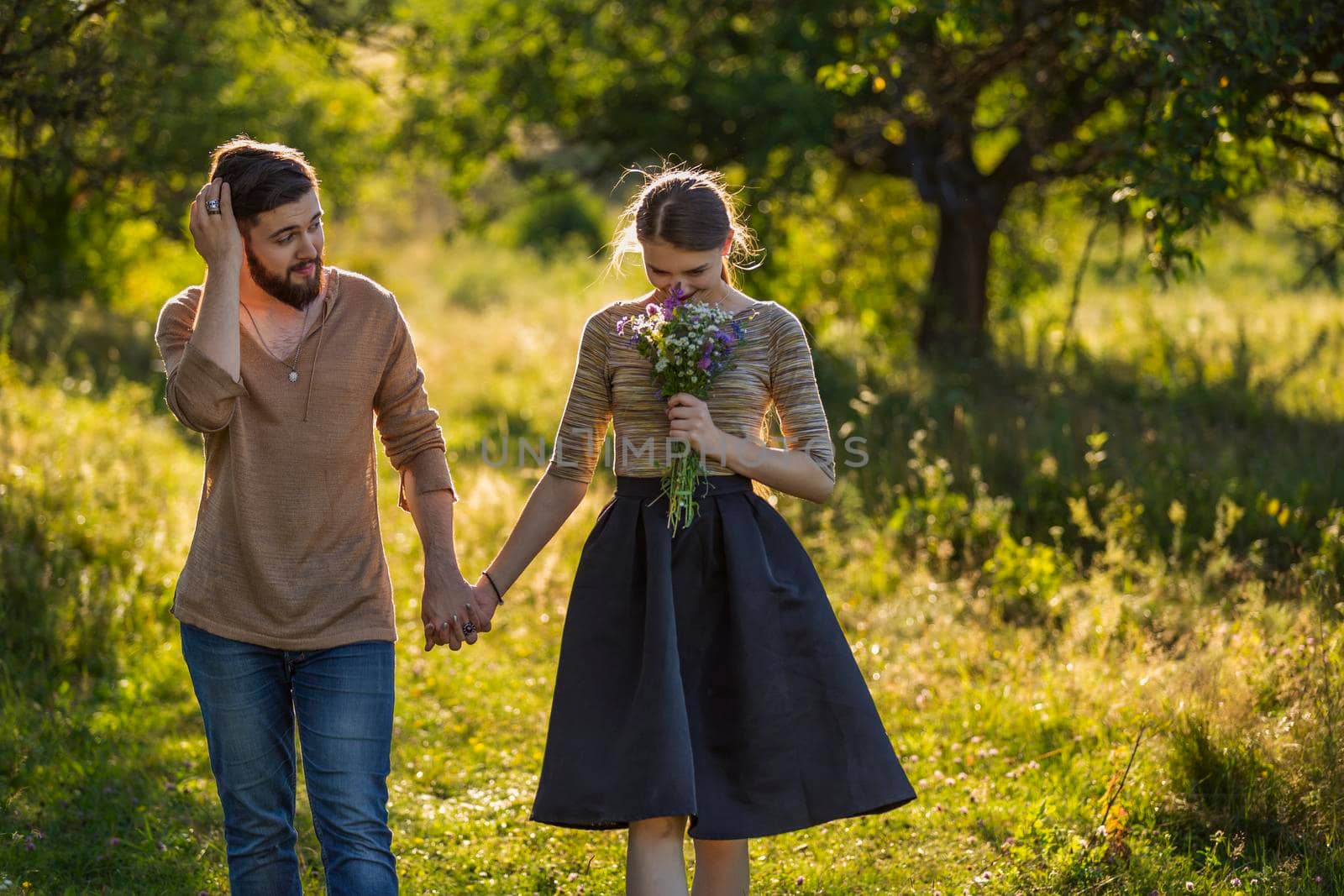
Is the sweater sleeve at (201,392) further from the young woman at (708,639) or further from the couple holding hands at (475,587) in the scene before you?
the young woman at (708,639)

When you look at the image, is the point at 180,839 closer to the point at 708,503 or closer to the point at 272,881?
the point at 272,881

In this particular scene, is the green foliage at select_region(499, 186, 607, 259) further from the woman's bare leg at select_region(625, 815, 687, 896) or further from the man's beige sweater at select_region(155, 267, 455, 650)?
the woman's bare leg at select_region(625, 815, 687, 896)

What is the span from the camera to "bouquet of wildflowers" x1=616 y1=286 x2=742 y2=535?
12.1 ft

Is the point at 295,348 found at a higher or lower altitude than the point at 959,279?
lower

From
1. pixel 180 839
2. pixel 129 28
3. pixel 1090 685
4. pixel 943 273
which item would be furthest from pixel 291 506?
pixel 943 273

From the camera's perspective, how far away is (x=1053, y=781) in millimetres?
5457

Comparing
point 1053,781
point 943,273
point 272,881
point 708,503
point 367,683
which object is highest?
point 943,273

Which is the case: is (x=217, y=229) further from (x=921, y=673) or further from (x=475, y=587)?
(x=921, y=673)

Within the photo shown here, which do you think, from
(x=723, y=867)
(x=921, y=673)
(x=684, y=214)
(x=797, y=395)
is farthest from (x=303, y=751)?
(x=921, y=673)

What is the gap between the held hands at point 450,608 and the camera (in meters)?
3.89

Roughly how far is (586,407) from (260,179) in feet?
3.56

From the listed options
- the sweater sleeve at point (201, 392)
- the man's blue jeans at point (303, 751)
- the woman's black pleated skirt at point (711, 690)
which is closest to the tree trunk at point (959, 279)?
the woman's black pleated skirt at point (711, 690)

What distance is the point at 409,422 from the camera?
3.85m

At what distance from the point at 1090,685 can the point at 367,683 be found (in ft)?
11.9
